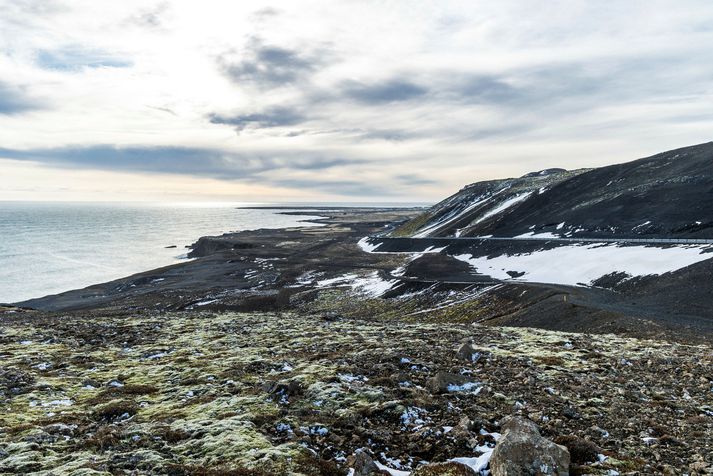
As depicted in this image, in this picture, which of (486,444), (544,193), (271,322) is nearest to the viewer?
(486,444)

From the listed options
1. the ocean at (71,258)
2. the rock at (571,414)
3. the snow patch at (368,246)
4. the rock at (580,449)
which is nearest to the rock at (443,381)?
the rock at (571,414)

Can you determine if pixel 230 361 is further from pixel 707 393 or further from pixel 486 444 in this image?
pixel 707 393

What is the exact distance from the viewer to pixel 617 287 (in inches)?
1779

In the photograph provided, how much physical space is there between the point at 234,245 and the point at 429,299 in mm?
104481

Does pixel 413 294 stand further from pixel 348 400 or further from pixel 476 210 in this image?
pixel 476 210

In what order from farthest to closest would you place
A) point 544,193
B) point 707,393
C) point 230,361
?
point 544,193
point 230,361
point 707,393

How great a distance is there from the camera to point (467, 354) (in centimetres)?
1636

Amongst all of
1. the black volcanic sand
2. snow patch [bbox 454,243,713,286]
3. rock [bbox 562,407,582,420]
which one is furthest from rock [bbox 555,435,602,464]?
snow patch [bbox 454,243,713,286]

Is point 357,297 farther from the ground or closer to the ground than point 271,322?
closer to the ground

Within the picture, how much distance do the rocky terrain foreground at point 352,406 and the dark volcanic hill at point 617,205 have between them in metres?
62.5

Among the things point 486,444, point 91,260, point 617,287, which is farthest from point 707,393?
point 91,260

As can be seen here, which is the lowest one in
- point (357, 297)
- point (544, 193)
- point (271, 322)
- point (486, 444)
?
point (357, 297)

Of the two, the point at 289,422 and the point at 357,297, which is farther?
the point at 357,297

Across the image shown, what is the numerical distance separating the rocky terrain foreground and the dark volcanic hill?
6250 cm
